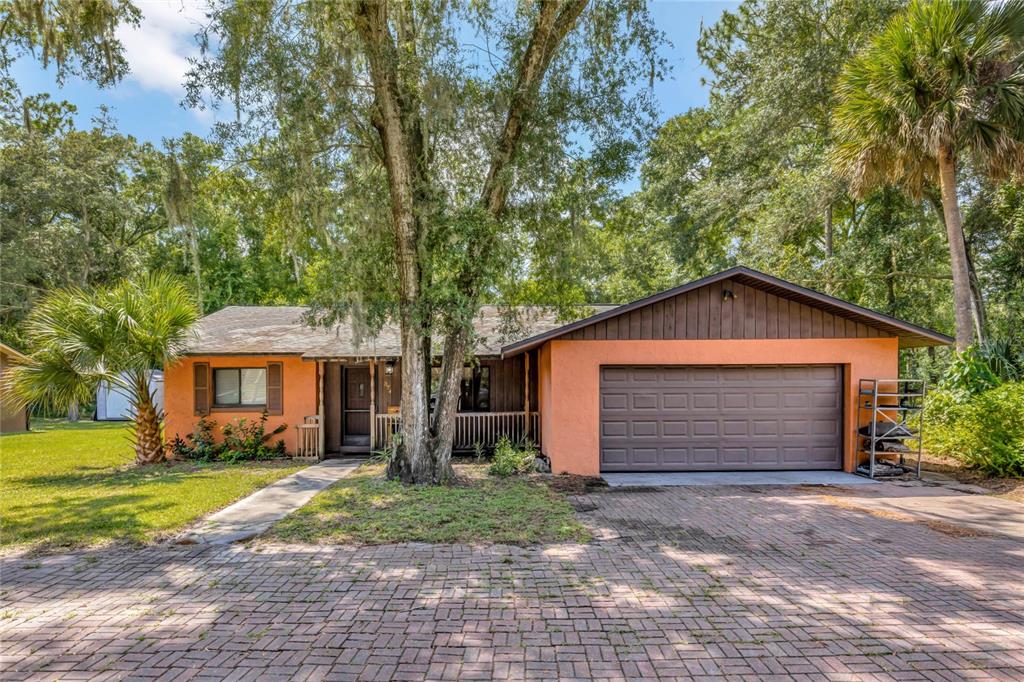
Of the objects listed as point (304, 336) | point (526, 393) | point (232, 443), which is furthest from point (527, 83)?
point (232, 443)

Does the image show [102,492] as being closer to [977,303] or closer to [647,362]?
[647,362]

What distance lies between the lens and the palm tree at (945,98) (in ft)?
30.4

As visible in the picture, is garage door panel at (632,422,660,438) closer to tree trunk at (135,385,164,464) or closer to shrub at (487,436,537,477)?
shrub at (487,436,537,477)

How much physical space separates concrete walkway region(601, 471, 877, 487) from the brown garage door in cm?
19

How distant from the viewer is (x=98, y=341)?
32.1ft

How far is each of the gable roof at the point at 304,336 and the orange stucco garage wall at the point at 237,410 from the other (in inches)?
12.8

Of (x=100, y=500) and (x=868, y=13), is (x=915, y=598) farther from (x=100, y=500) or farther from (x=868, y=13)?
(x=868, y=13)

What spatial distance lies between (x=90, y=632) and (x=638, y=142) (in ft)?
33.0

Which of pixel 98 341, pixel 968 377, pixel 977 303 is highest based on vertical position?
pixel 977 303

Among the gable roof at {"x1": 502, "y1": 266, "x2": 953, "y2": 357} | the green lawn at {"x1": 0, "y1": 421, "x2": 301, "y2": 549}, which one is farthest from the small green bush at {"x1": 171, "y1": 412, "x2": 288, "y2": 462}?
the gable roof at {"x1": 502, "y1": 266, "x2": 953, "y2": 357}

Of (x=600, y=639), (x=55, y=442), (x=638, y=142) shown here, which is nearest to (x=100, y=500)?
(x=600, y=639)

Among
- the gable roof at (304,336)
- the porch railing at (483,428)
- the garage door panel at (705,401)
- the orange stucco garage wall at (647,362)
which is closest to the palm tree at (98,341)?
the gable roof at (304,336)

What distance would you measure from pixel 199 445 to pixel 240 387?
5.05 ft

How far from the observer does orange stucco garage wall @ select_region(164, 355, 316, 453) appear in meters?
12.0
